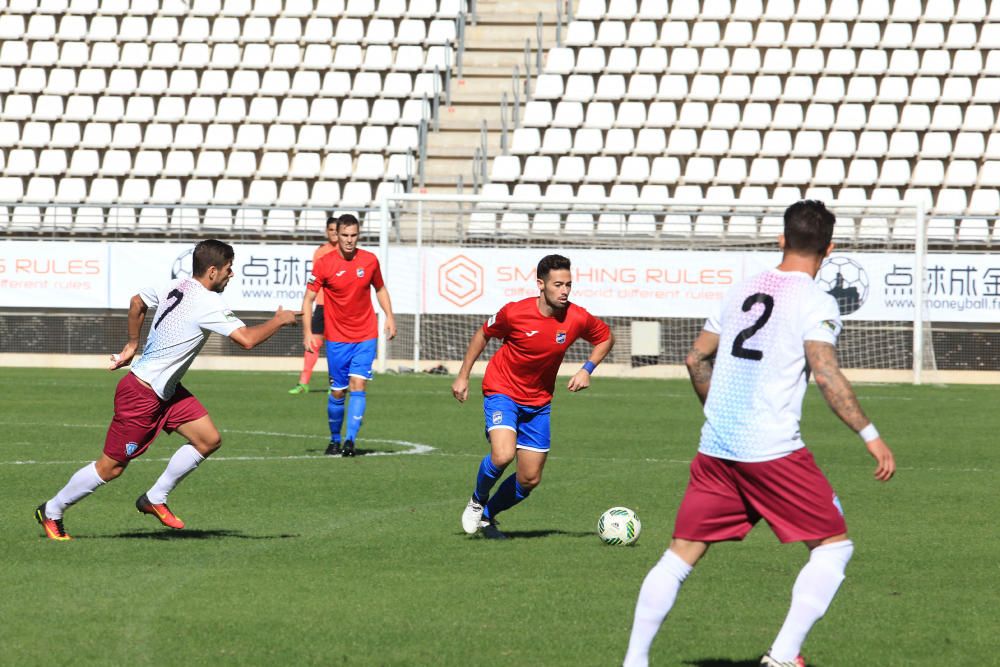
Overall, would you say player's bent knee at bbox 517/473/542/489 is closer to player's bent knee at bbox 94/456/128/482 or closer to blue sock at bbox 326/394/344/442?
player's bent knee at bbox 94/456/128/482

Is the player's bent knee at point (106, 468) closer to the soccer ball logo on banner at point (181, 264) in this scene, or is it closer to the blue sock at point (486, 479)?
the blue sock at point (486, 479)

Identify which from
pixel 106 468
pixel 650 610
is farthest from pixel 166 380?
pixel 650 610

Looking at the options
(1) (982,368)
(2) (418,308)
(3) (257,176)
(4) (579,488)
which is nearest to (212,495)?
(4) (579,488)

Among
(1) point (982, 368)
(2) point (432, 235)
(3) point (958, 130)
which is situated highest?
(3) point (958, 130)

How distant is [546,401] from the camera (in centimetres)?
960

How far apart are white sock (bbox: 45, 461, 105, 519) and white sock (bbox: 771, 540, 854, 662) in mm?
4598

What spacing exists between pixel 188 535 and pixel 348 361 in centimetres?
537

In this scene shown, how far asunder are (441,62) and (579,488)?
71.1ft

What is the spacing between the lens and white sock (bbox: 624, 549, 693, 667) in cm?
541

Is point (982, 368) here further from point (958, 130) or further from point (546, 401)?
point (546, 401)

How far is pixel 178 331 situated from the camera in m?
8.82

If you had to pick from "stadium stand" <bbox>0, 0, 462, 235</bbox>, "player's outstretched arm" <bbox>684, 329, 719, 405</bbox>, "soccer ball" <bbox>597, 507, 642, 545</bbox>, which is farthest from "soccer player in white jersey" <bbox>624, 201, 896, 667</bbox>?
"stadium stand" <bbox>0, 0, 462, 235</bbox>

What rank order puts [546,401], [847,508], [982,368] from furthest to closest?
[982,368] < [847,508] < [546,401]

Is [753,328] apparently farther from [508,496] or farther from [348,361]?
[348,361]
